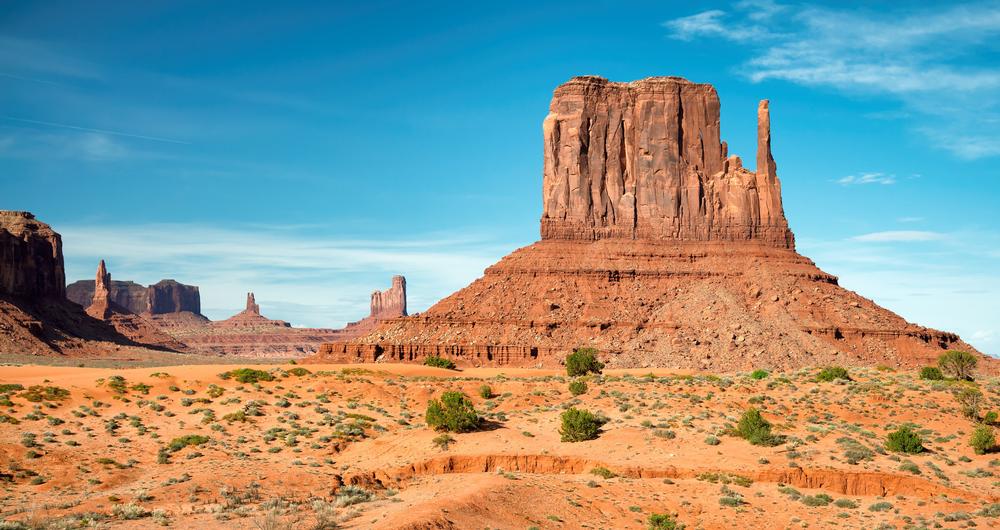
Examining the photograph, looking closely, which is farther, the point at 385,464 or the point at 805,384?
the point at 805,384

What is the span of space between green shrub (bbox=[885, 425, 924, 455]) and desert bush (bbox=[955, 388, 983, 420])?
9122mm

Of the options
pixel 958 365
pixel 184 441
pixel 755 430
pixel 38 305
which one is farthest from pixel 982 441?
pixel 38 305

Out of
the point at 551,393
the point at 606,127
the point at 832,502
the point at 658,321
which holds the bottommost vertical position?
the point at 832,502

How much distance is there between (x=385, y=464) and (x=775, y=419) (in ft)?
60.4

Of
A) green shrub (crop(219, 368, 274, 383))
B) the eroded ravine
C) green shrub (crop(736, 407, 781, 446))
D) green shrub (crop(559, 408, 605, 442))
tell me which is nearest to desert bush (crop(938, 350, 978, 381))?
green shrub (crop(736, 407, 781, 446))

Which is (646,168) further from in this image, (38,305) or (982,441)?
(38,305)

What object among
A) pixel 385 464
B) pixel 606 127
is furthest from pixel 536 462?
pixel 606 127

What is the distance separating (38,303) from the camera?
159250 mm

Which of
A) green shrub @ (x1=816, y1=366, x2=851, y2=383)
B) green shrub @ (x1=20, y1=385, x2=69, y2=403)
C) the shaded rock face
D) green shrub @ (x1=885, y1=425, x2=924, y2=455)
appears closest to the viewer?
green shrub @ (x1=885, y1=425, x2=924, y2=455)

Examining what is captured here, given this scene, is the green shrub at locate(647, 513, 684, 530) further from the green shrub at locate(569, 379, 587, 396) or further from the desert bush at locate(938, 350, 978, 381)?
the desert bush at locate(938, 350, 978, 381)

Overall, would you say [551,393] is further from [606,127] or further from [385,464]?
[606,127]

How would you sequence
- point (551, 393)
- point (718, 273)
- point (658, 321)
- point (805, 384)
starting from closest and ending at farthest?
point (551, 393)
point (805, 384)
point (658, 321)
point (718, 273)

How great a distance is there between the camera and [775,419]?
1877 inches

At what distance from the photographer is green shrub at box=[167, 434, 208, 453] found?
136 ft
